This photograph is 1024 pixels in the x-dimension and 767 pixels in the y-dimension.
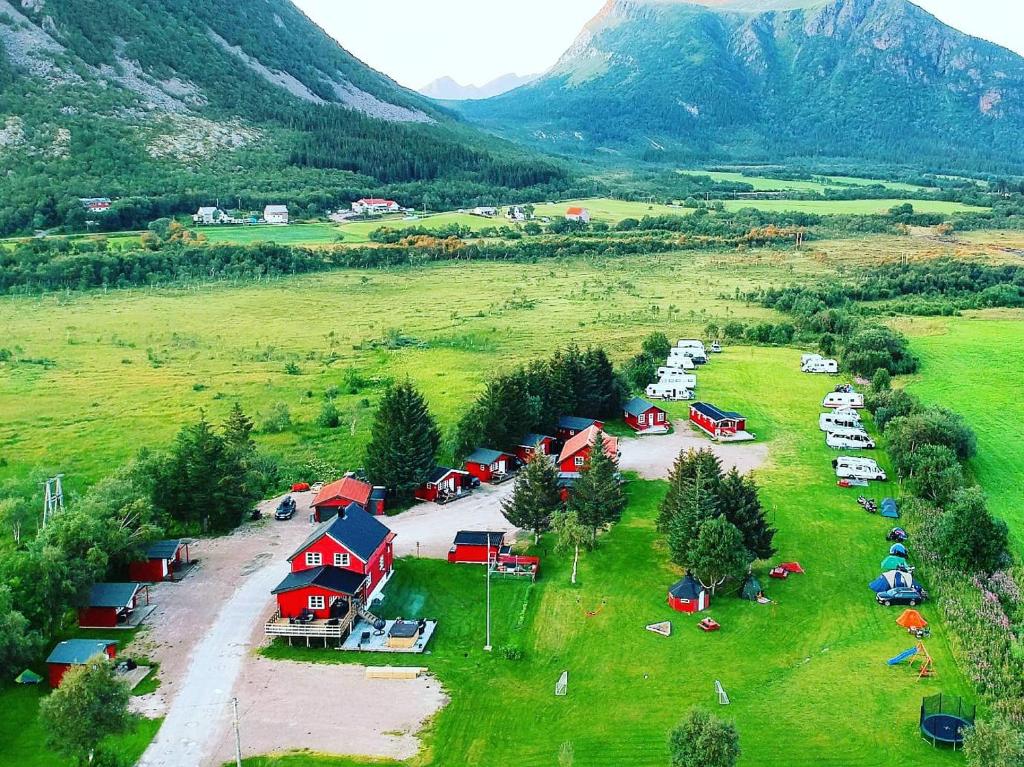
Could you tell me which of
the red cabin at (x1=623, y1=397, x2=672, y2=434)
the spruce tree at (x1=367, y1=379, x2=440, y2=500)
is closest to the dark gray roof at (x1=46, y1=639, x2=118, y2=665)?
the spruce tree at (x1=367, y1=379, x2=440, y2=500)

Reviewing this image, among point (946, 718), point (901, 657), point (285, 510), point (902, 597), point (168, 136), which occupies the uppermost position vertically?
point (168, 136)

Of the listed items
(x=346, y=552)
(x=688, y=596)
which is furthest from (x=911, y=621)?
(x=346, y=552)

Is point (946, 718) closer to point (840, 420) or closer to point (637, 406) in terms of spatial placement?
point (840, 420)

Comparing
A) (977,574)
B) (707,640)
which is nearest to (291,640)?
(707,640)

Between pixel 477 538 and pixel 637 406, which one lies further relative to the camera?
pixel 637 406

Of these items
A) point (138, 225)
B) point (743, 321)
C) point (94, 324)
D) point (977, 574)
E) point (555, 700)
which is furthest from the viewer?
point (138, 225)

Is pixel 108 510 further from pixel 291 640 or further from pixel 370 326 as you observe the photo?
pixel 370 326
